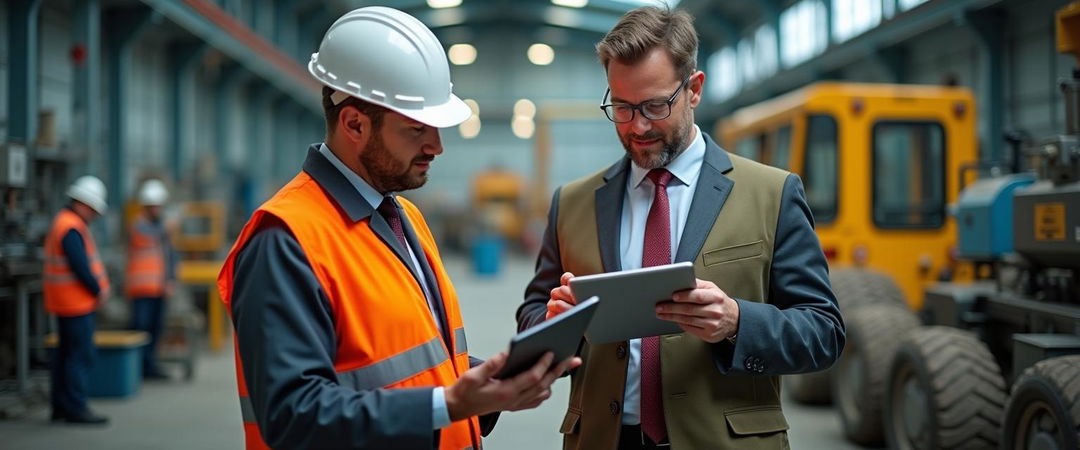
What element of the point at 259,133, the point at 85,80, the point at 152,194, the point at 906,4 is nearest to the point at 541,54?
the point at 259,133

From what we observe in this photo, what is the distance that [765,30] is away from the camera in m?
23.3

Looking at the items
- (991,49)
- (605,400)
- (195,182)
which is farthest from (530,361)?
(195,182)

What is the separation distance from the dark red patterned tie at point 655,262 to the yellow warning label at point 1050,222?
8.00ft

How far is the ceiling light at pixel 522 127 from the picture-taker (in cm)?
3603

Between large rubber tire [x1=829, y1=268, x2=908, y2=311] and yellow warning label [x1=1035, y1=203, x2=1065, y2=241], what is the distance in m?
2.72

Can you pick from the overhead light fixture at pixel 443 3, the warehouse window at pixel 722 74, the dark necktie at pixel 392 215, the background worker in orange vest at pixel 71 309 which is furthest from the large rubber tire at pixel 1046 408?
the overhead light fixture at pixel 443 3

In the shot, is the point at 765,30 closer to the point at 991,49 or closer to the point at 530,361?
the point at 991,49

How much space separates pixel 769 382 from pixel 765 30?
22.2 m

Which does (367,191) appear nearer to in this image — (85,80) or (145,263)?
(145,263)

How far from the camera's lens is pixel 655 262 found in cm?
232

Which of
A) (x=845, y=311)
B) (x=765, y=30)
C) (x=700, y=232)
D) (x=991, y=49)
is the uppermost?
(x=765, y=30)

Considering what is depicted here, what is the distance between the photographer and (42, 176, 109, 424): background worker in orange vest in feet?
23.1

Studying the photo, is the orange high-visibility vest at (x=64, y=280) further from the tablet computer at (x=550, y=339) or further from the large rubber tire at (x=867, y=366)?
the tablet computer at (x=550, y=339)

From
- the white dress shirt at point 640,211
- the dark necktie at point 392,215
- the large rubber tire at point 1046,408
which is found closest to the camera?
the dark necktie at point 392,215
